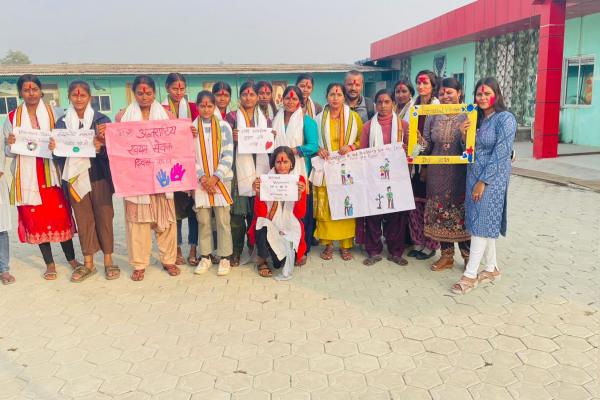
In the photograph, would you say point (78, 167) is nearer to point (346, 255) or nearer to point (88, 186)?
point (88, 186)

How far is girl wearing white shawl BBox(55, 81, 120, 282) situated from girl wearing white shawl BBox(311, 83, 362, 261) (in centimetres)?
197

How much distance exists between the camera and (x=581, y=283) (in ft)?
12.8

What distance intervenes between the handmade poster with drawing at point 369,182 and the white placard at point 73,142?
A: 215 cm

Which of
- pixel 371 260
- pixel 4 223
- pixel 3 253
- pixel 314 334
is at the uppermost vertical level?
pixel 4 223

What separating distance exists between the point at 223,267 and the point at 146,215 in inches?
34.1

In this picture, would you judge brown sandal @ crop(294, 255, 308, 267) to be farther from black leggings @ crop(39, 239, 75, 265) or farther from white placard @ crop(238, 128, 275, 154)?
black leggings @ crop(39, 239, 75, 265)

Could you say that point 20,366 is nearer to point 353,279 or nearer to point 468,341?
point 353,279

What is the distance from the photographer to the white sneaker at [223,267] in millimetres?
4391

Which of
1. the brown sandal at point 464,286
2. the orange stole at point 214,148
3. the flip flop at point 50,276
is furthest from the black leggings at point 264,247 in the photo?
the flip flop at point 50,276

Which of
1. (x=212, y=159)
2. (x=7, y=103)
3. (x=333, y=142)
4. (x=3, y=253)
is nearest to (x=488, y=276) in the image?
(x=333, y=142)

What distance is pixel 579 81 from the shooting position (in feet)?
39.1

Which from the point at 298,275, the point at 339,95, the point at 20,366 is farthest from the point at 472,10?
the point at 20,366

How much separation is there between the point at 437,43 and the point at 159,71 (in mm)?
11002

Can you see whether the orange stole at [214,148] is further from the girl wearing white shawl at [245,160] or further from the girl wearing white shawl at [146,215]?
the girl wearing white shawl at [146,215]
